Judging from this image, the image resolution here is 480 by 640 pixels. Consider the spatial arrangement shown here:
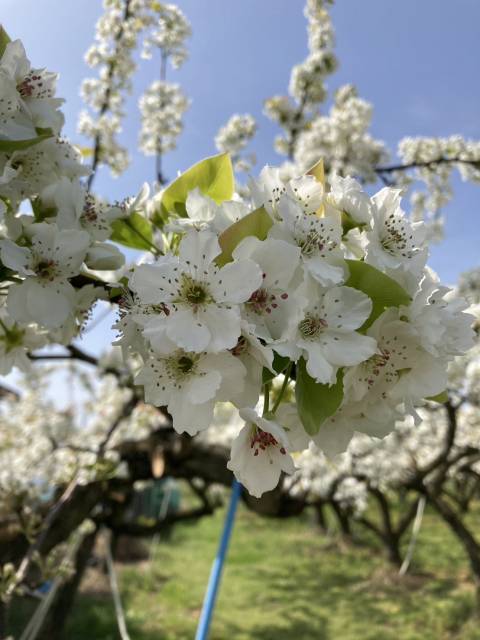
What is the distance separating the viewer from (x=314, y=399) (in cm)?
55

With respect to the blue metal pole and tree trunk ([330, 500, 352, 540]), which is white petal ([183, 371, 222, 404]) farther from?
tree trunk ([330, 500, 352, 540])

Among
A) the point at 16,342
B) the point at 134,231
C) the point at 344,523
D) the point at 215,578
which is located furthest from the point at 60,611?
the point at 344,523

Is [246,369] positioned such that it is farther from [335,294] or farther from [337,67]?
[337,67]

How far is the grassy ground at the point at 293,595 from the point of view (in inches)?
182

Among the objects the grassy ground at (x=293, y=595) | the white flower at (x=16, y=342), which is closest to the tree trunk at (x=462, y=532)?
the grassy ground at (x=293, y=595)

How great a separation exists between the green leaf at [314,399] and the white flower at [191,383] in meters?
0.07

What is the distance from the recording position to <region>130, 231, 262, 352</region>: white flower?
49 centimetres

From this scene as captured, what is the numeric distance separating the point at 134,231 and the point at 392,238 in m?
0.38

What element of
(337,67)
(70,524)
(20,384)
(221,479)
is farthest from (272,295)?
(20,384)

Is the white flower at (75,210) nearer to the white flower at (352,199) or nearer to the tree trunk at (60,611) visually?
the white flower at (352,199)

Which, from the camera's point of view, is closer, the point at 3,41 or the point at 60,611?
the point at 3,41

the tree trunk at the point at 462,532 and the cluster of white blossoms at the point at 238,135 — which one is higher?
the cluster of white blossoms at the point at 238,135

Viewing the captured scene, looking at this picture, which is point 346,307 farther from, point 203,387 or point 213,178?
point 213,178

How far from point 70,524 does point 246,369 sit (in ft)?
6.42
